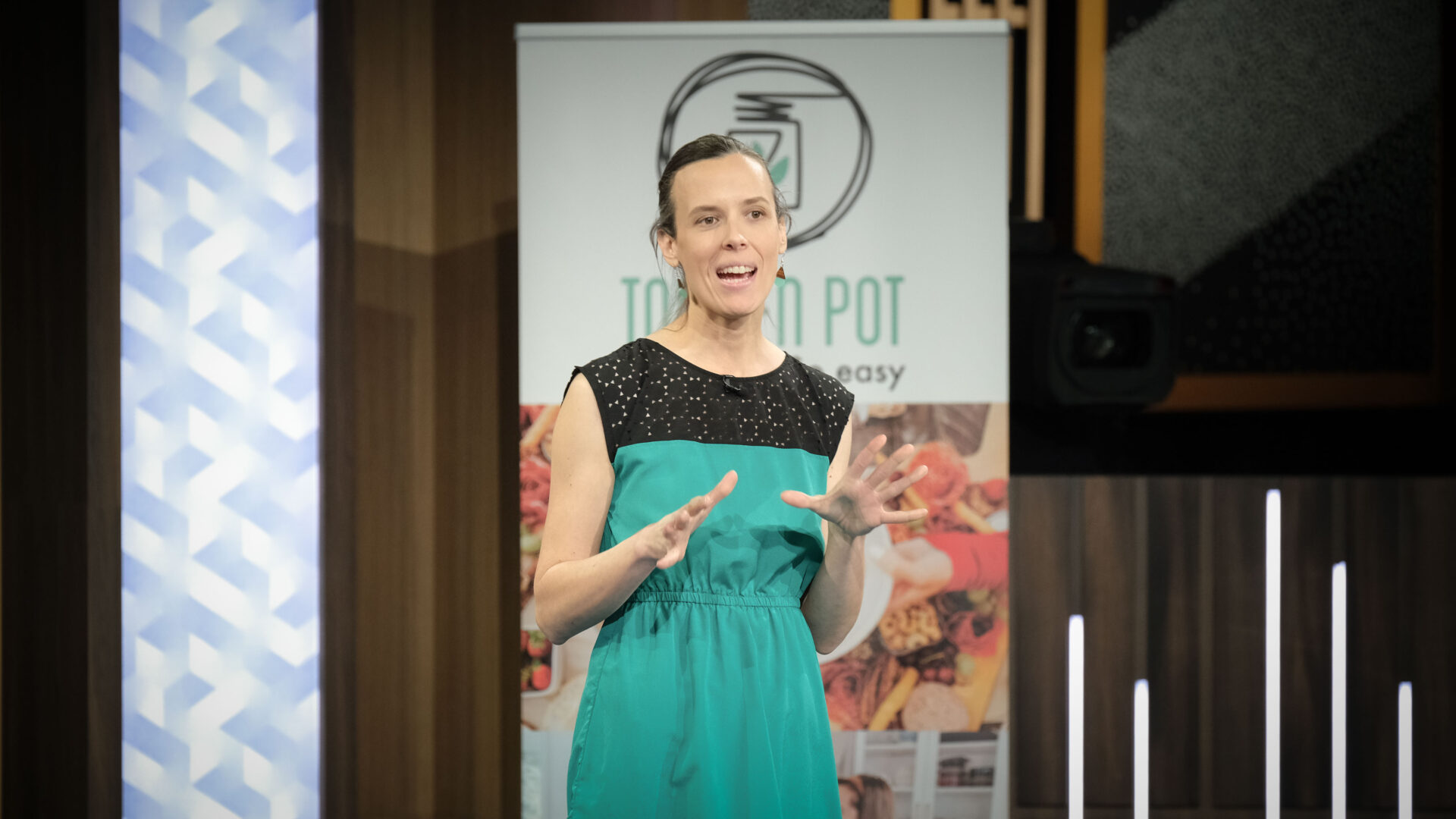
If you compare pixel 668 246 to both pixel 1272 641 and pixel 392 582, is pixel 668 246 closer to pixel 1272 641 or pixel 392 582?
pixel 1272 641

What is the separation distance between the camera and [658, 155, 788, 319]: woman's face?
1.08m

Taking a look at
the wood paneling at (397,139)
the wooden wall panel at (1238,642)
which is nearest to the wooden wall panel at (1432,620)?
the wooden wall panel at (1238,642)

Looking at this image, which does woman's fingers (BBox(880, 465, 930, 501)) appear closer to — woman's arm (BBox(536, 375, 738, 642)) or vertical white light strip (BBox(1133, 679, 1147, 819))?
woman's arm (BBox(536, 375, 738, 642))

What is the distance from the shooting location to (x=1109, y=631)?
119 inches

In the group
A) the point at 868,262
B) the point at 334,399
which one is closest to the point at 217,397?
the point at 334,399

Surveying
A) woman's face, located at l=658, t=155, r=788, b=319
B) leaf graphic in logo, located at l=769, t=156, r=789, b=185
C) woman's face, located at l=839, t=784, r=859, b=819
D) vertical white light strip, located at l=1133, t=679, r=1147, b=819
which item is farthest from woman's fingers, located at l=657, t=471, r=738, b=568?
woman's face, located at l=839, t=784, r=859, b=819

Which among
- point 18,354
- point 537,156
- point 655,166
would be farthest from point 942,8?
point 18,354

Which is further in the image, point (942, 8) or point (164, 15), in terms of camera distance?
point (942, 8)

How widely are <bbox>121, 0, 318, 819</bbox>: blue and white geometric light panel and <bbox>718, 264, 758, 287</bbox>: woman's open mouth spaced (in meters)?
1.62

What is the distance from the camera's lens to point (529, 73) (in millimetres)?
2615

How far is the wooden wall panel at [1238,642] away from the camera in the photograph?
3006 mm

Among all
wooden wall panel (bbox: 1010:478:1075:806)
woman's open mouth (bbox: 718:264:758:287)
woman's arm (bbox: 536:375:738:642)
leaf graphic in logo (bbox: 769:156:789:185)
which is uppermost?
leaf graphic in logo (bbox: 769:156:789:185)

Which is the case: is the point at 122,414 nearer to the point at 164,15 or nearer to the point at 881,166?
the point at 164,15

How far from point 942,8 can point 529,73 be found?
1361mm
